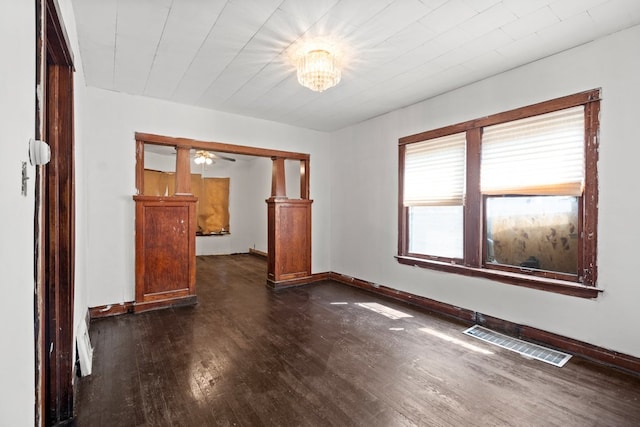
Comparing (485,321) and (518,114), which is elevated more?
(518,114)

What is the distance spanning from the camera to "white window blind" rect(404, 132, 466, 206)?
3.70m

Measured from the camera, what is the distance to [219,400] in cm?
208

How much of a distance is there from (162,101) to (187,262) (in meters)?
2.15

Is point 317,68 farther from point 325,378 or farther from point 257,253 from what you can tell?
point 257,253

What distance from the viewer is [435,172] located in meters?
3.95

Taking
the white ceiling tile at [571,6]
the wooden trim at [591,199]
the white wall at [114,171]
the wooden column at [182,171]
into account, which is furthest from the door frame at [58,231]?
the wooden trim at [591,199]

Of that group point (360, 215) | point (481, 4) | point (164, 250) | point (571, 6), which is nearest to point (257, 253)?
point (360, 215)

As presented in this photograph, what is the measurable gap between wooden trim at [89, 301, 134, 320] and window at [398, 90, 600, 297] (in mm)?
3620

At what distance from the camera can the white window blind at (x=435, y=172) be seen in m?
3.70

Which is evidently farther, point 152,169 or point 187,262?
point 152,169

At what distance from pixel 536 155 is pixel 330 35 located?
2254 millimetres

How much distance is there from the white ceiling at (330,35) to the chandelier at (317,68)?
0.17 m
